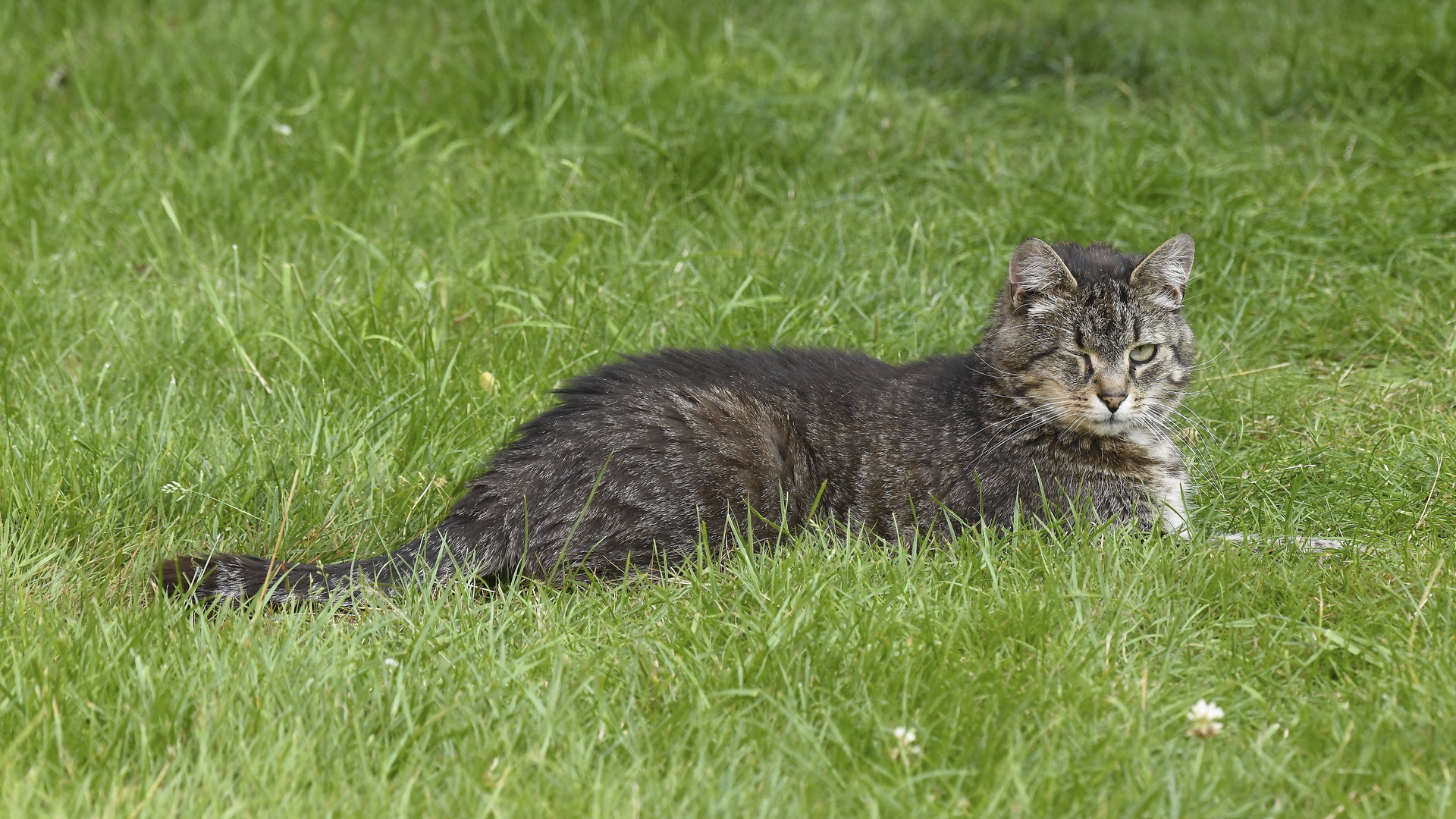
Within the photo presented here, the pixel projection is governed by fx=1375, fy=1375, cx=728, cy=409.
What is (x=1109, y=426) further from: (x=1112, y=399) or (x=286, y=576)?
(x=286, y=576)

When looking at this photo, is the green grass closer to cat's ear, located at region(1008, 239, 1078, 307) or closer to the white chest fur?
the white chest fur

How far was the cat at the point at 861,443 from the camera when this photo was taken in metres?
3.97

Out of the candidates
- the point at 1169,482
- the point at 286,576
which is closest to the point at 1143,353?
the point at 1169,482

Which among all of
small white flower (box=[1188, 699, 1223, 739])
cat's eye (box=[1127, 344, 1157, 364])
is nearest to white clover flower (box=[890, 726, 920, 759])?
small white flower (box=[1188, 699, 1223, 739])

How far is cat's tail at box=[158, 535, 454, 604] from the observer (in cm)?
365

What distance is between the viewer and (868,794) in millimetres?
2701

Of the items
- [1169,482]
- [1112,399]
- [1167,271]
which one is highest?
[1167,271]

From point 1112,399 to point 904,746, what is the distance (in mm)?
1776

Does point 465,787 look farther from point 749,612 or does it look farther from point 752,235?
point 752,235

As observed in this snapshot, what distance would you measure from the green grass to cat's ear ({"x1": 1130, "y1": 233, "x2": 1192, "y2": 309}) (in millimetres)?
602

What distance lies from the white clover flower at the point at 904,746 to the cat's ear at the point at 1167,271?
2.03 metres

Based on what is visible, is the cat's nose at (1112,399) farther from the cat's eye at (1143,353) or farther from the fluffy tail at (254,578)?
the fluffy tail at (254,578)

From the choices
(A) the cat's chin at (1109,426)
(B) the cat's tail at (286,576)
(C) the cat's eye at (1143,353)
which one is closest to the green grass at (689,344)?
(B) the cat's tail at (286,576)

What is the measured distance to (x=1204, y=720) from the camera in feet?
9.51
